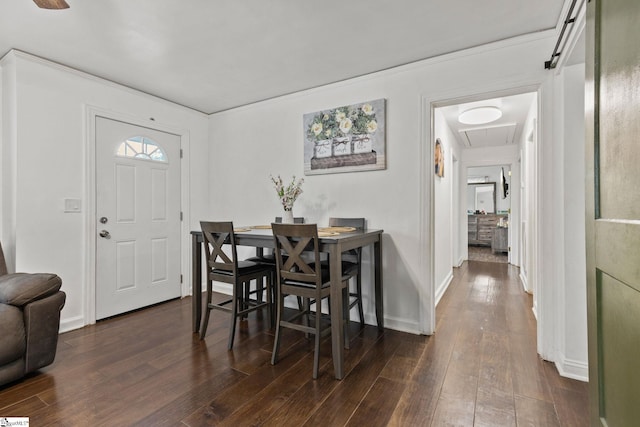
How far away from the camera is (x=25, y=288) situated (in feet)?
6.27

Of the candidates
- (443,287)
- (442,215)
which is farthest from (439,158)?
(443,287)

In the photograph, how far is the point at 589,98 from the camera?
98cm

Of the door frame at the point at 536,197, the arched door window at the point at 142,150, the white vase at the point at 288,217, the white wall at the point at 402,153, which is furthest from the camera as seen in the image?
the arched door window at the point at 142,150

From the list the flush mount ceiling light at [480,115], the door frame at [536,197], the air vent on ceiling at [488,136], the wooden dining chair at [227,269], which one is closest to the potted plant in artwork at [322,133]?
the door frame at [536,197]

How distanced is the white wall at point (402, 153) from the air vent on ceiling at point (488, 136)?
2.42m

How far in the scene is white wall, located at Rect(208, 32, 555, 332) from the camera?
2.35 m

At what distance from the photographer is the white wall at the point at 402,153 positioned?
235 centimetres

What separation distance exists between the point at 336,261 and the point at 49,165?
104 inches

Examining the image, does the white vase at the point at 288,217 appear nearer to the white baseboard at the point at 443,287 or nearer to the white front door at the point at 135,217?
the white front door at the point at 135,217

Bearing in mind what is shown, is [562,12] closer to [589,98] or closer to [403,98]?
[403,98]

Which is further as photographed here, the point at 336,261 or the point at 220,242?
the point at 220,242

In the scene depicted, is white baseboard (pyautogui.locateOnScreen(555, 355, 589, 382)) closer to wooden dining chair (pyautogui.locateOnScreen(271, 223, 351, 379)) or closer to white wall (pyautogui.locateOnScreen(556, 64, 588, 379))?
white wall (pyautogui.locateOnScreen(556, 64, 588, 379))

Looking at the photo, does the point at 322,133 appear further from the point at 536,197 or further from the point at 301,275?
the point at 536,197

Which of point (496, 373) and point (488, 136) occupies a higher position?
point (488, 136)
